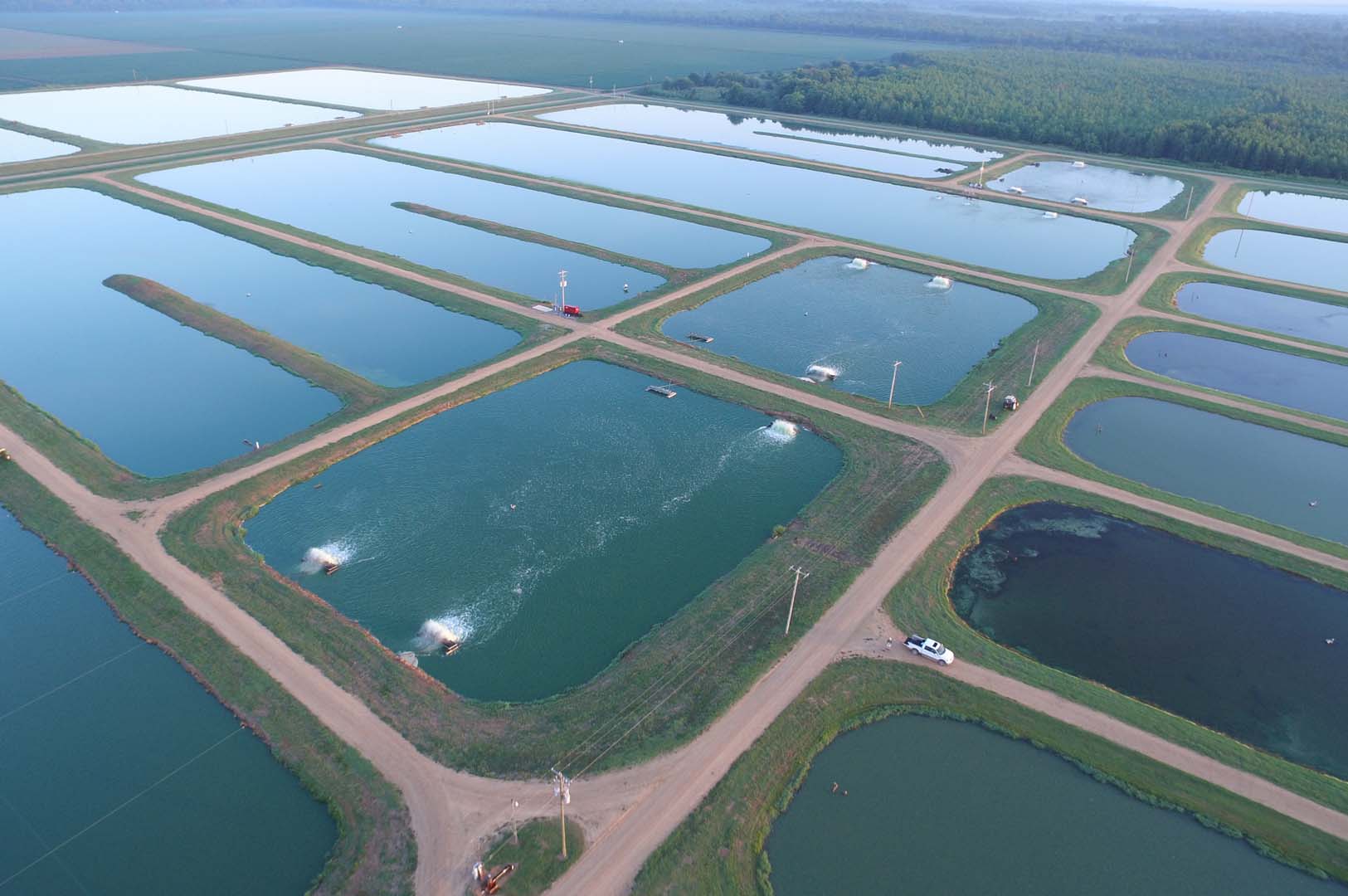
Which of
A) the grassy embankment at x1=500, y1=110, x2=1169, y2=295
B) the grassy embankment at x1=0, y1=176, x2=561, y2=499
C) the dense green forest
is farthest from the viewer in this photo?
the dense green forest

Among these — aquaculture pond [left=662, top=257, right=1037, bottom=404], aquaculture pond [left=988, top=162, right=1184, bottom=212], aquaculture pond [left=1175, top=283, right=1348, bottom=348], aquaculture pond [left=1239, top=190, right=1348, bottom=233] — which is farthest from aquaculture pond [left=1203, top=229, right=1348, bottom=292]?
aquaculture pond [left=662, top=257, right=1037, bottom=404]

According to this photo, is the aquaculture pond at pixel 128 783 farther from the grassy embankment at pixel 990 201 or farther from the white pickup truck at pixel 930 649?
the grassy embankment at pixel 990 201

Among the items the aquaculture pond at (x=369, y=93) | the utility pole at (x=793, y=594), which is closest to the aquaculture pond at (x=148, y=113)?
the aquaculture pond at (x=369, y=93)

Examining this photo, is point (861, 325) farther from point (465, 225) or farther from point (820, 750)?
point (465, 225)

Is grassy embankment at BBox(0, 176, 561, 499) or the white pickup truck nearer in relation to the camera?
the white pickup truck

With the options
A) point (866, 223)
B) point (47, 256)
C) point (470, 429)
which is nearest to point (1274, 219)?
point (866, 223)

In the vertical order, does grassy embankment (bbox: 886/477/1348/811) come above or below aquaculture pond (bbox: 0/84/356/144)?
below

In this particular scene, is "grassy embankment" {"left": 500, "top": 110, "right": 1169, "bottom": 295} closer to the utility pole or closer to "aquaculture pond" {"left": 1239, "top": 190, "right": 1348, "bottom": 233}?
"aquaculture pond" {"left": 1239, "top": 190, "right": 1348, "bottom": 233}
